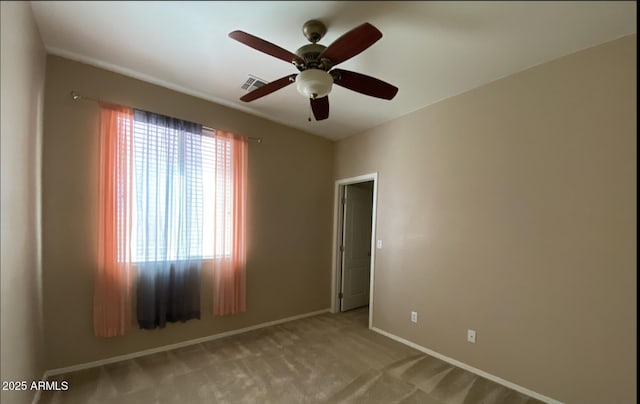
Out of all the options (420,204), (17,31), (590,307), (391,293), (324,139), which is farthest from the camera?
(324,139)

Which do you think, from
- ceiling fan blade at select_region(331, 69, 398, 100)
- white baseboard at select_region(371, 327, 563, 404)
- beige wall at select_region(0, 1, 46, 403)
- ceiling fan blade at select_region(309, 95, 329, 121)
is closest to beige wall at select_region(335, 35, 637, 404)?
white baseboard at select_region(371, 327, 563, 404)

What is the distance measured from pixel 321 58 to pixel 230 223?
2.22m

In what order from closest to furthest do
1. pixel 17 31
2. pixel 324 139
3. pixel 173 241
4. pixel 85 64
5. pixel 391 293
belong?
pixel 17 31 → pixel 85 64 → pixel 173 241 → pixel 391 293 → pixel 324 139

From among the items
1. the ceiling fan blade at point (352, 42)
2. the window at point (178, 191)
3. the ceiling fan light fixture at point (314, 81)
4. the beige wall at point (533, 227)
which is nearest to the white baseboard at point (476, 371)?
the beige wall at point (533, 227)

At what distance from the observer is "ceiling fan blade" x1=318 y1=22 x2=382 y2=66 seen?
1.59m

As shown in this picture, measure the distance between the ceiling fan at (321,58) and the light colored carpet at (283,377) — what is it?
236 cm

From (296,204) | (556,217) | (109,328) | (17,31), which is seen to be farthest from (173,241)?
(556,217)

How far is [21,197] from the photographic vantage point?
181 cm

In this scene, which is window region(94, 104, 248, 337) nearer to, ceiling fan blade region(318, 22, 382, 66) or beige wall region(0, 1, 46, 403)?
beige wall region(0, 1, 46, 403)

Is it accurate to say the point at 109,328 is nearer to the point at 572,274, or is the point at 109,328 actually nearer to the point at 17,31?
the point at 17,31

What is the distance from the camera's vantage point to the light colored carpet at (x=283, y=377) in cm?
224

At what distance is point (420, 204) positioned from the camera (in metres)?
3.29

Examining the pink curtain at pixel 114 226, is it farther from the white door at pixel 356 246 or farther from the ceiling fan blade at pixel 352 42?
the white door at pixel 356 246

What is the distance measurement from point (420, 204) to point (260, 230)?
2.01m
